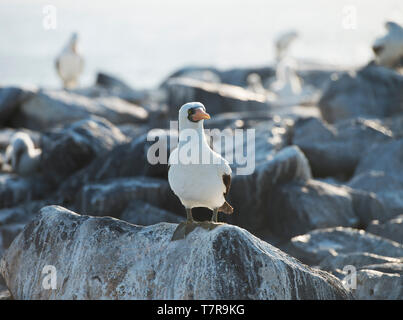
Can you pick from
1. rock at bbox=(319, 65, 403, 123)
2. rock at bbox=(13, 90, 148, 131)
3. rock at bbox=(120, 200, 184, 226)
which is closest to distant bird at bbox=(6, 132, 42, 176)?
rock at bbox=(120, 200, 184, 226)

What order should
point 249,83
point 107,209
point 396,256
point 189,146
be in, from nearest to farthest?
1. point 189,146
2. point 396,256
3. point 107,209
4. point 249,83

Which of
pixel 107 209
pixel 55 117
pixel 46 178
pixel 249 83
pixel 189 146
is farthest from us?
pixel 249 83

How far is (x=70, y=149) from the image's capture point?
599 inches

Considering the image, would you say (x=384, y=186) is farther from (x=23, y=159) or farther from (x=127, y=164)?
(x=23, y=159)

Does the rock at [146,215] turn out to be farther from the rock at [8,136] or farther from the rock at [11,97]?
the rock at [11,97]

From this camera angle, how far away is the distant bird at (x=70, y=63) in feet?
89.2

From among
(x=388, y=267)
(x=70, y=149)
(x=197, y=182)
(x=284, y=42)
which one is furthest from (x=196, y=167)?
(x=284, y=42)

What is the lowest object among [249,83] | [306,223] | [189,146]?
[189,146]

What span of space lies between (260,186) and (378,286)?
437 cm
